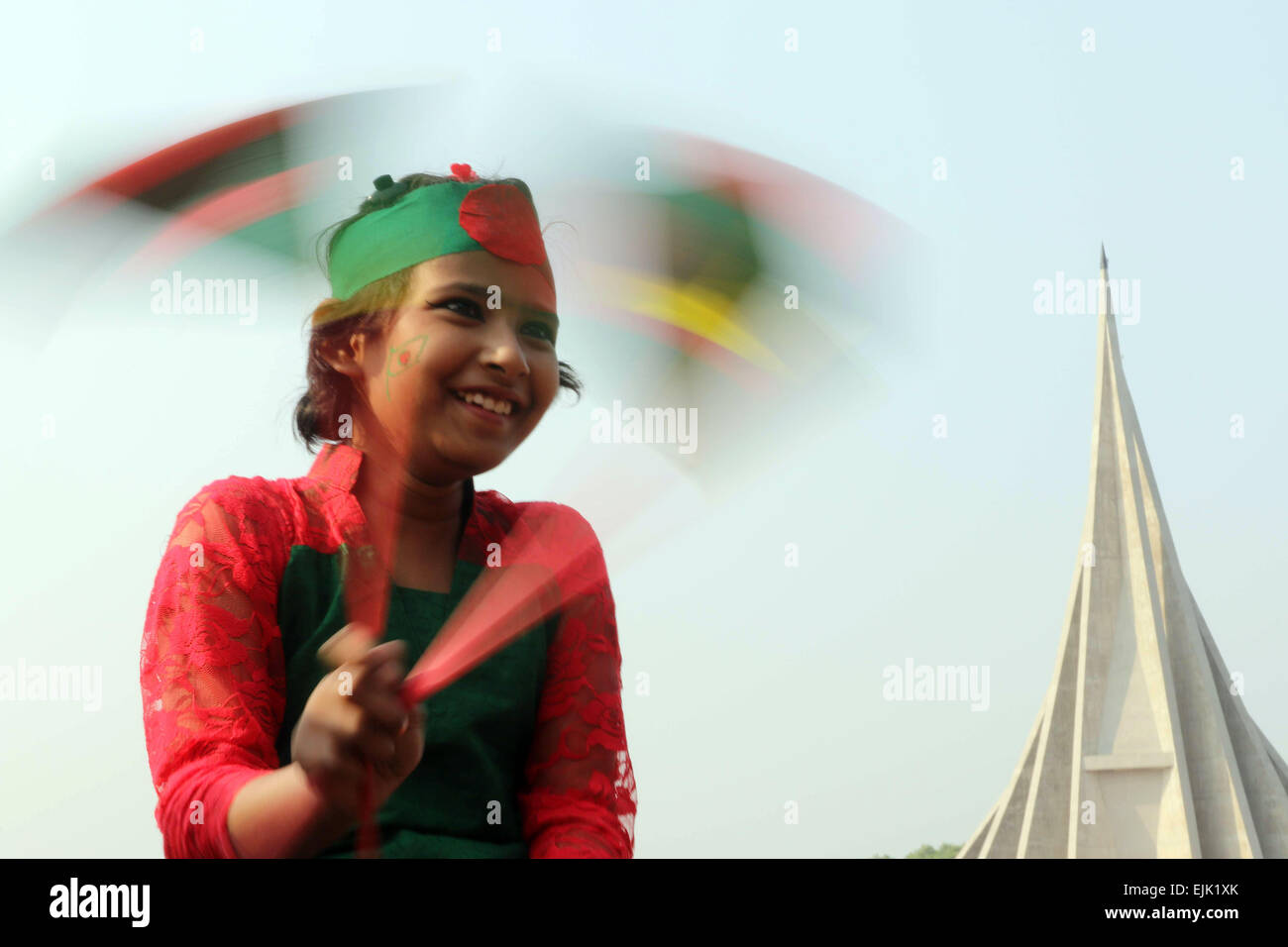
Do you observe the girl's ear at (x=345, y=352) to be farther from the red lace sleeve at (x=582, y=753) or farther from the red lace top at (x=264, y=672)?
the red lace sleeve at (x=582, y=753)

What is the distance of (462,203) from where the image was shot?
2.54m

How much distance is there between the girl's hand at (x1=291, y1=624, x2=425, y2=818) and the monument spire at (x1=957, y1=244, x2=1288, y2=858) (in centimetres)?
1441

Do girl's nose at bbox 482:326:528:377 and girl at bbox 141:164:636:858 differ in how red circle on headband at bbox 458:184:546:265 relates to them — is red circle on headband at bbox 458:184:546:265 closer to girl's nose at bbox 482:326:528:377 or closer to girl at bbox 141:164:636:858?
girl at bbox 141:164:636:858

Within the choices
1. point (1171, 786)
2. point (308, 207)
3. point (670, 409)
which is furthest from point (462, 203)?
point (1171, 786)

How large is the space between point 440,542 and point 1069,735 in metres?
15.0

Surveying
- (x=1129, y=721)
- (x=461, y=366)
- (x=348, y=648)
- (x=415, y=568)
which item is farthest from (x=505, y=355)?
(x=1129, y=721)

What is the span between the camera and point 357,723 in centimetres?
168

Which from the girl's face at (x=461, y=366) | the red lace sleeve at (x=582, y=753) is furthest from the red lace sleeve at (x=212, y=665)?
the red lace sleeve at (x=582, y=753)

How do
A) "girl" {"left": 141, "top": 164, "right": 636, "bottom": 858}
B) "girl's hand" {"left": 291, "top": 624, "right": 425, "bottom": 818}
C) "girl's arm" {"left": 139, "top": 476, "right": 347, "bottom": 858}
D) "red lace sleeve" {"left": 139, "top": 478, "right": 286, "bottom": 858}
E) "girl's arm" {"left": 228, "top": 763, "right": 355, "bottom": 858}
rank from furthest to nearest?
"girl" {"left": 141, "top": 164, "right": 636, "bottom": 858}, "red lace sleeve" {"left": 139, "top": 478, "right": 286, "bottom": 858}, "girl's arm" {"left": 139, "top": 476, "right": 347, "bottom": 858}, "girl's arm" {"left": 228, "top": 763, "right": 355, "bottom": 858}, "girl's hand" {"left": 291, "top": 624, "right": 425, "bottom": 818}

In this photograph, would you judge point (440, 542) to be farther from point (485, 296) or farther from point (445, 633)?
point (485, 296)

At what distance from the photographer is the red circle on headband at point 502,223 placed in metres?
2.50

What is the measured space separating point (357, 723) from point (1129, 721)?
612 inches

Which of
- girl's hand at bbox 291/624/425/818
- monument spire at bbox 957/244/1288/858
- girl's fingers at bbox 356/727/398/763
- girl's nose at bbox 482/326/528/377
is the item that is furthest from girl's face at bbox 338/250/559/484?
monument spire at bbox 957/244/1288/858

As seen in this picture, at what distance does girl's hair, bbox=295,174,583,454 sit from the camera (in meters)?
2.51
